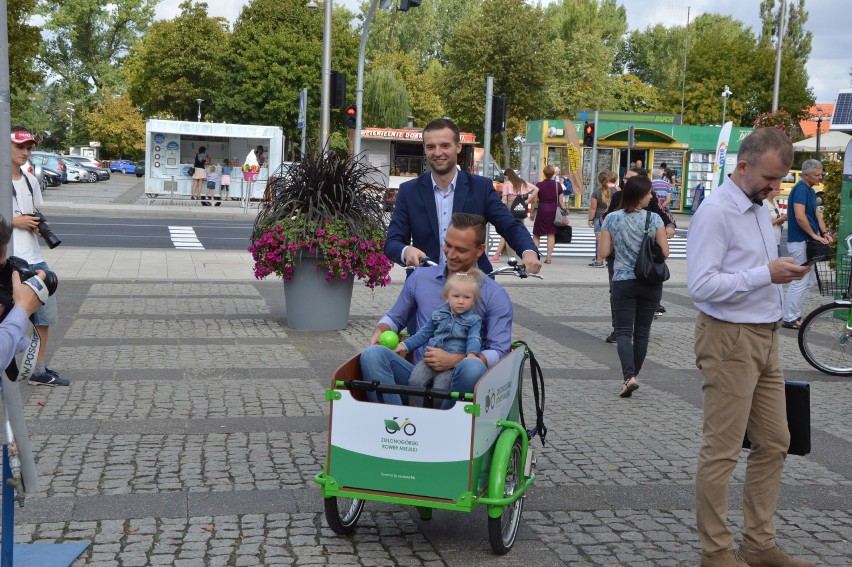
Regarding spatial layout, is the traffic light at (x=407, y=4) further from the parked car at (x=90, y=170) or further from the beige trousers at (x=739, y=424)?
the parked car at (x=90, y=170)

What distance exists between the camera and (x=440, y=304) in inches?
203

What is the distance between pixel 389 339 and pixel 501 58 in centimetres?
5376

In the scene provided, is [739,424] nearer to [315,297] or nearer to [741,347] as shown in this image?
[741,347]

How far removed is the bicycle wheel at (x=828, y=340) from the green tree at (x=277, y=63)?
54673 mm

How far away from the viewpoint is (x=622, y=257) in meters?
8.66

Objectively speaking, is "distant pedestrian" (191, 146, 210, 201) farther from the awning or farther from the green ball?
the green ball

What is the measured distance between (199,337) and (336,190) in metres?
2.04

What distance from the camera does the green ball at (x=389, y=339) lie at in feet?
15.9

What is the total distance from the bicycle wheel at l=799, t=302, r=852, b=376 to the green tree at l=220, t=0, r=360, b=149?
54.7 m

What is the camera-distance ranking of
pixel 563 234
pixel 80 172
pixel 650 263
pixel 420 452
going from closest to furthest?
1. pixel 420 452
2. pixel 650 263
3. pixel 563 234
4. pixel 80 172

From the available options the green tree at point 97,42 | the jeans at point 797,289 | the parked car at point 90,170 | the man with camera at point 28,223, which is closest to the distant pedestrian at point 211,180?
the parked car at point 90,170

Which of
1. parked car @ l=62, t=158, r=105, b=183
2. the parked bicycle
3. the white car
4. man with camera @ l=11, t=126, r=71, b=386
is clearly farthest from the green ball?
the white car

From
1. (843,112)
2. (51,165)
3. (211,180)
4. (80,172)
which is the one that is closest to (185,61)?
(80,172)

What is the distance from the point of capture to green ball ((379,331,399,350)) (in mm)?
4859
